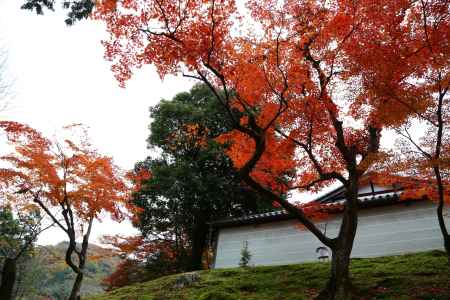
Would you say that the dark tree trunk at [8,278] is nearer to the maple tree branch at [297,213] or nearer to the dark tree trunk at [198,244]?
the maple tree branch at [297,213]

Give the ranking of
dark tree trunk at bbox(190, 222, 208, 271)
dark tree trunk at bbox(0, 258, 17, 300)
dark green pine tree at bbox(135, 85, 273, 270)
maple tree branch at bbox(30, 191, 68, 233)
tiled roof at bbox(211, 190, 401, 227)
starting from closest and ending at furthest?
dark tree trunk at bbox(0, 258, 17, 300) → maple tree branch at bbox(30, 191, 68, 233) → tiled roof at bbox(211, 190, 401, 227) → dark green pine tree at bbox(135, 85, 273, 270) → dark tree trunk at bbox(190, 222, 208, 271)

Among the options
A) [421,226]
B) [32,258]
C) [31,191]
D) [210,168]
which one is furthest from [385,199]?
[32,258]

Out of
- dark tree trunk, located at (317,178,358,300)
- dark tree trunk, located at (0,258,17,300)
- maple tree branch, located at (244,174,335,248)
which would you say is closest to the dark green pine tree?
dark tree trunk, located at (0,258,17,300)

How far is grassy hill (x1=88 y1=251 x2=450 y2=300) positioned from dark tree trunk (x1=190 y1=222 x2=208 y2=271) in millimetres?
6273

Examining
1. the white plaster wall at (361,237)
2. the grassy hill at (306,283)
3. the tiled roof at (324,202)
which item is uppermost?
the tiled roof at (324,202)

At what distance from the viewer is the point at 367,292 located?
862cm

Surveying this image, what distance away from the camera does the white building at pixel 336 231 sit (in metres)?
13.3

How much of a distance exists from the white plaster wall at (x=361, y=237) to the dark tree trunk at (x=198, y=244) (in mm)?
2850

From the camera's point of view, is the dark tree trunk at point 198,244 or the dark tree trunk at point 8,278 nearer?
the dark tree trunk at point 8,278

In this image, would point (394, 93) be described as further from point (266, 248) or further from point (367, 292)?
point (266, 248)

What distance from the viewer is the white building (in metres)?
13.3

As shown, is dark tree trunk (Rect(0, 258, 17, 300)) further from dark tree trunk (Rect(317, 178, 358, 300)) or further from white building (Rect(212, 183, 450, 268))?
dark tree trunk (Rect(317, 178, 358, 300))

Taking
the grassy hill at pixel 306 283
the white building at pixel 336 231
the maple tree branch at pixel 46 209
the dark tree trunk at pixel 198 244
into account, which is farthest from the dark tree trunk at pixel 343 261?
the dark tree trunk at pixel 198 244

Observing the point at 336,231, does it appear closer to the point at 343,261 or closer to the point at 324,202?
the point at 324,202
